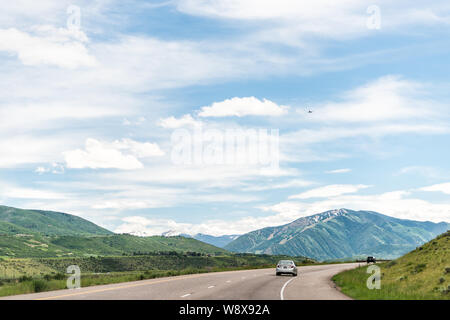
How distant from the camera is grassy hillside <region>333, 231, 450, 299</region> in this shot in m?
25.6

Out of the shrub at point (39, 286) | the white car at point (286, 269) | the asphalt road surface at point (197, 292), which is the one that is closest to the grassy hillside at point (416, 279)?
the asphalt road surface at point (197, 292)

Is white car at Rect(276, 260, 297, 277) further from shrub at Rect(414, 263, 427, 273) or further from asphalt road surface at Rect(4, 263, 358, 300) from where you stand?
asphalt road surface at Rect(4, 263, 358, 300)

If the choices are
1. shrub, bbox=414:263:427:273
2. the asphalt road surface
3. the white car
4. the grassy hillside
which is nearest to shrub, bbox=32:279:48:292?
the asphalt road surface

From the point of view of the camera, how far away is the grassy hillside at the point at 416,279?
1007 inches

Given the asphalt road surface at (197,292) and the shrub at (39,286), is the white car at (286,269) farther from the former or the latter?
the shrub at (39,286)

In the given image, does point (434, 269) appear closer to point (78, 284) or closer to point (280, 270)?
point (280, 270)

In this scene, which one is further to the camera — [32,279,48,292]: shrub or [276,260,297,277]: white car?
[276,260,297,277]: white car

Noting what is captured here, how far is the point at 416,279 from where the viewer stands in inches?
1513

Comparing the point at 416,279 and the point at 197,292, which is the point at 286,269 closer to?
the point at 416,279

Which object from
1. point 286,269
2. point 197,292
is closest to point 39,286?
point 197,292

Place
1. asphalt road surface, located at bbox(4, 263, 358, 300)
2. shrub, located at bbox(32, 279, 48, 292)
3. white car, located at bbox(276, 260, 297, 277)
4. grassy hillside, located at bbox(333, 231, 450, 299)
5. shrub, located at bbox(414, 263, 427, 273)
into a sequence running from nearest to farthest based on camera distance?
asphalt road surface, located at bbox(4, 263, 358, 300) → grassy hillside, located at bbox(333, 231, 450, 299) → shrub, located at bbox(32, 279, 48, 292) → shrub, located at bbox(414, 263, 427, 273) → white car, located at bbox(276, 260, 297, 277)
